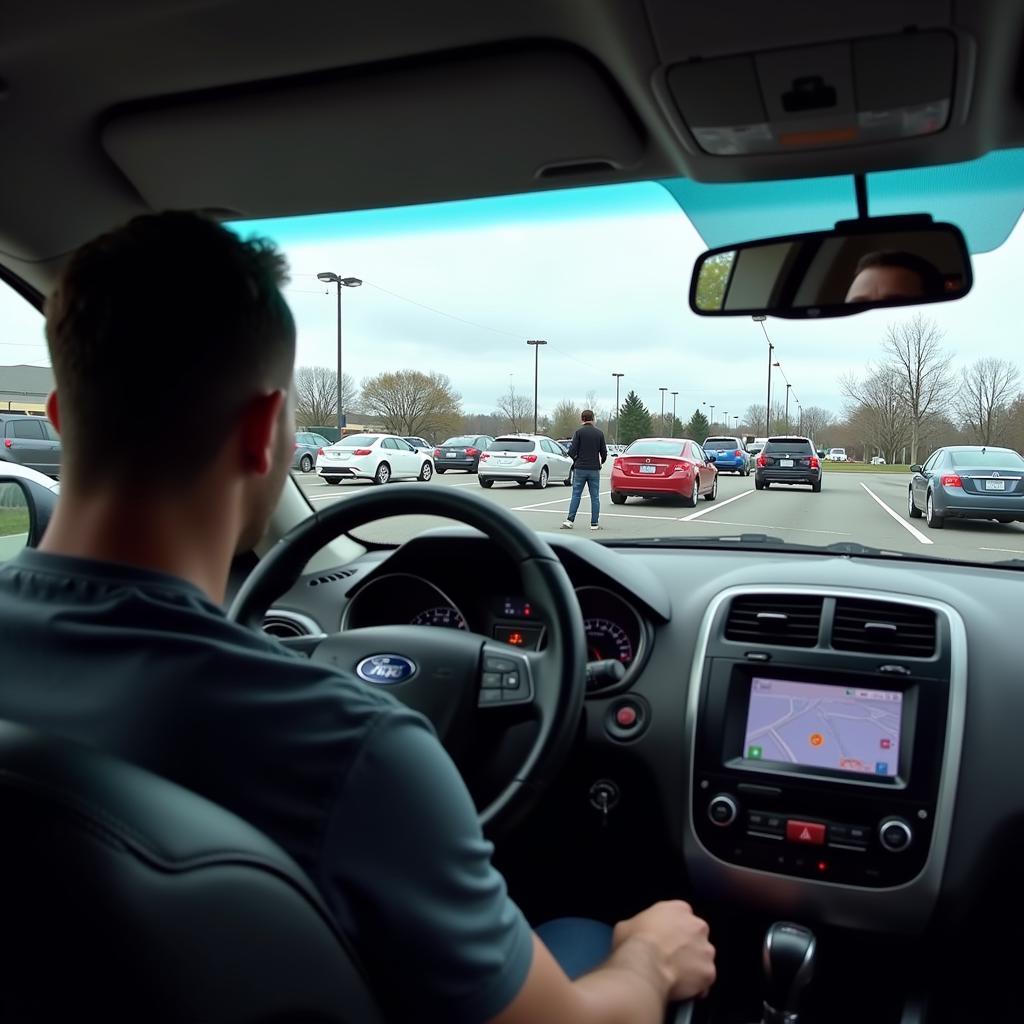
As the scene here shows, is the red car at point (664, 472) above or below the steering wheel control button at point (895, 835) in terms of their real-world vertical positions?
above

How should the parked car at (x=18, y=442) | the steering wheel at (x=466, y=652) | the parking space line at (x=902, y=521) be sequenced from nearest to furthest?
the steering wheel at (x=466, y=652), the parked car at (x=18, y=442), the parking space line at (x=902, y=521)

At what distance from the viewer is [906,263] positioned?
2531mm

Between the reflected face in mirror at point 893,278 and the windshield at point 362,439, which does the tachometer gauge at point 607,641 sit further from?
the windshield at point 362,439

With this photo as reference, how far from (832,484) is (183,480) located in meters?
5.87

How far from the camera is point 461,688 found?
213cm

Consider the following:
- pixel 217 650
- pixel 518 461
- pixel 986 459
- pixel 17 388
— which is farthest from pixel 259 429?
pixel 518 461

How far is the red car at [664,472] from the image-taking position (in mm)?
6730

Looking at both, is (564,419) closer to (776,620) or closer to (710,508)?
(710,508)

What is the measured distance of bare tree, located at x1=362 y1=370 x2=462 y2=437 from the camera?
13.5 m

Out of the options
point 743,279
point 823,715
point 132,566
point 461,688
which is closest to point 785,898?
point 823,715

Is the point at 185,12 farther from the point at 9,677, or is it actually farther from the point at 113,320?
the point at 9,677

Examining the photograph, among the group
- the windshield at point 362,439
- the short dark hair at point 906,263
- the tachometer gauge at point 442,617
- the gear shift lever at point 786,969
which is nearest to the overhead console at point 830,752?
the gear shift lever at point 786,969

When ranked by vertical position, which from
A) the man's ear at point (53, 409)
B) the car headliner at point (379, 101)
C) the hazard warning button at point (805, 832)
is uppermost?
the car headliner at point (379, 101)

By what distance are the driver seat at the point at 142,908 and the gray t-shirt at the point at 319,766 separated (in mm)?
44
